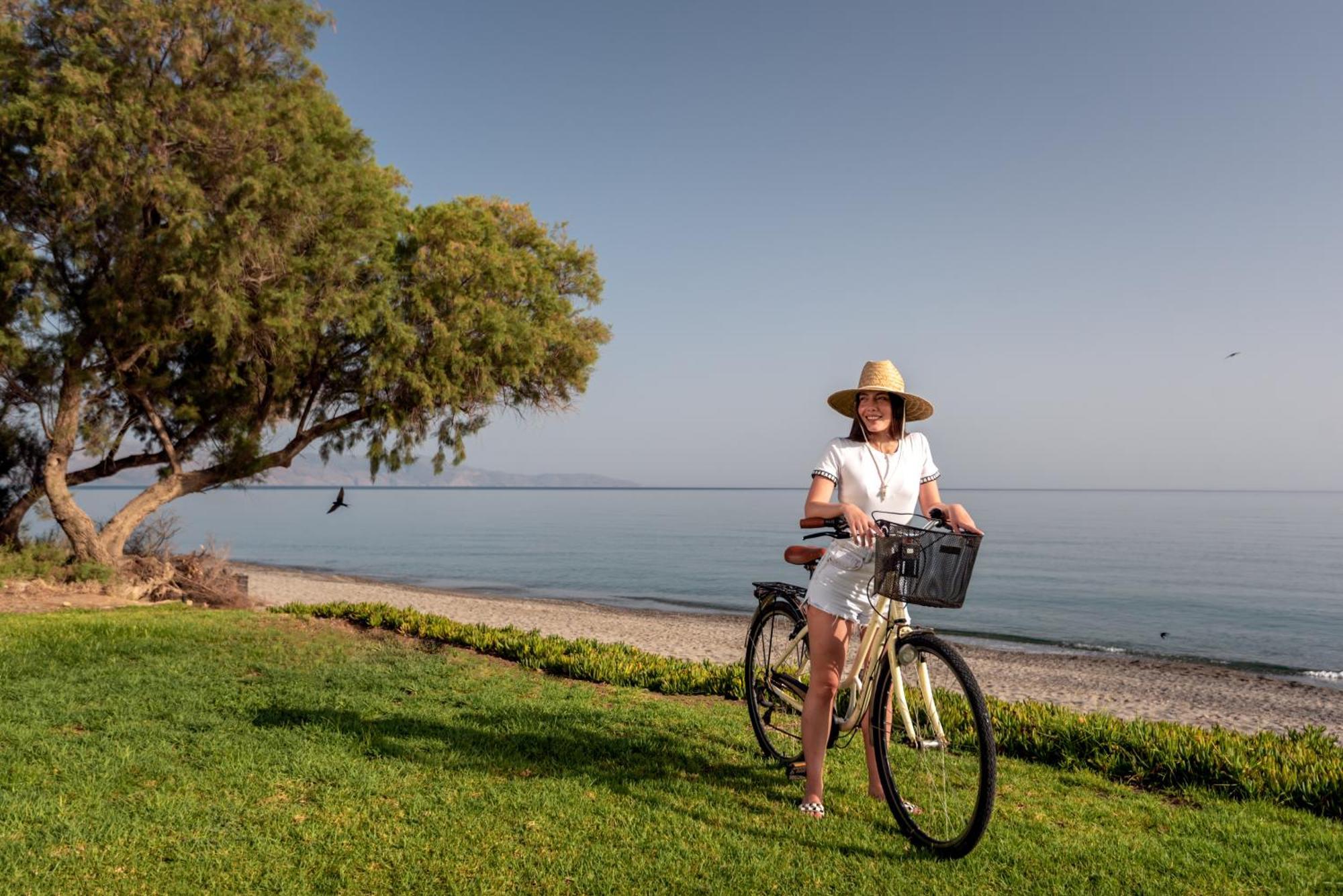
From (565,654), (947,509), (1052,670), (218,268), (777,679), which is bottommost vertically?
(1052,670)

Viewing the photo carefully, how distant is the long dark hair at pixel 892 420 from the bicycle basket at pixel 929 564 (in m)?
0.72

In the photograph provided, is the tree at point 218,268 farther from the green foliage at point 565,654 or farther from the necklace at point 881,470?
the necklace at point 881,470

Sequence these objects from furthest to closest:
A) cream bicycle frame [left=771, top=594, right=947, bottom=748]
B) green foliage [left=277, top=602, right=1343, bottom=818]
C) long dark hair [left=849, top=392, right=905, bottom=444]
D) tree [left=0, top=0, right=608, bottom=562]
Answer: tree [left=0, top=0, right=608, bottom=562], green foliage [left=277, top=602, right=1343, bottom=818], long dark hair [left=849, top=392, right=905, bottom=444], cream bicycle frame [left=771, top=594, right=947, bottom=748]

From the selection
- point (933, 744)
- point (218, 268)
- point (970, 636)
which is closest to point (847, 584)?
point (933, 744)

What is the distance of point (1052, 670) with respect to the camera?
2048cm

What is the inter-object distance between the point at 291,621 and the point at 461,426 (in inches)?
388

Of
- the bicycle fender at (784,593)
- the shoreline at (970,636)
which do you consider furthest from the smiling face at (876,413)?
the shoreline at (970,636)

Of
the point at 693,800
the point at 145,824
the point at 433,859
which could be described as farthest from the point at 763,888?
the point at 145,824

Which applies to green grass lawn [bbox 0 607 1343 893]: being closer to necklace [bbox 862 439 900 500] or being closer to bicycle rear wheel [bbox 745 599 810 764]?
bicycle rear wheel [bbox 745 599 810 764]

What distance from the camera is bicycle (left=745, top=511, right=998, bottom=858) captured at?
13.2 ft

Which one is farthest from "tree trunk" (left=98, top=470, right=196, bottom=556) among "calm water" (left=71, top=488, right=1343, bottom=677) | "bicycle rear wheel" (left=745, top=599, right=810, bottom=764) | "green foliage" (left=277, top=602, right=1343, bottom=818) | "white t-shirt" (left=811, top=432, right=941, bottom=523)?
"white t-shirt" (left=811, top=432, right=941, bottom=523)

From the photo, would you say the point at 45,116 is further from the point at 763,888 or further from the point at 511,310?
the point at 763,888

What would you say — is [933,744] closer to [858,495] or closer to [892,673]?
[892,673]

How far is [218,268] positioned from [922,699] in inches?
603
